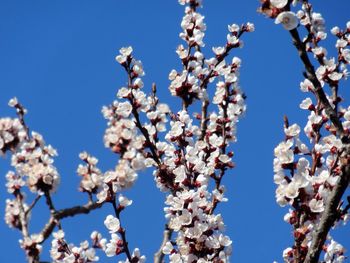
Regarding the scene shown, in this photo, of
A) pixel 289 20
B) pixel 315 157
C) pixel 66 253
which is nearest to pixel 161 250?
pixel 66 253

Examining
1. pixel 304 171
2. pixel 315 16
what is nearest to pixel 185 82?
pixel 315 16

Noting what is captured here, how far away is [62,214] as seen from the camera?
249 inches

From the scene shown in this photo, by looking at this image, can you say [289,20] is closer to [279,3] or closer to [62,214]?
[279,3]

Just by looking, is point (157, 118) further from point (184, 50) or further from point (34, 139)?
point (34, 139)

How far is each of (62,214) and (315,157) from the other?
3.98 meters

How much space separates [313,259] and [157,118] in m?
2.19

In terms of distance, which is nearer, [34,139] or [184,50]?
[184,50]

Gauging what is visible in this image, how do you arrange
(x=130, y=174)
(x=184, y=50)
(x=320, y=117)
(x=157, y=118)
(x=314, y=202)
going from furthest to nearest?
(x=130, y=174)
(x=184, y=50)
(x=157, y=118)
(x=320, y=117)
(x=314, y=202)

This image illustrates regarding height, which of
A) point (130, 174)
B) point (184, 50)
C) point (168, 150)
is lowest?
point (168, 150)

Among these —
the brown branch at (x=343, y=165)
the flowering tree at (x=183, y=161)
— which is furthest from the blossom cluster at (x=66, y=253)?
the brown branch at (x=343, y=165)

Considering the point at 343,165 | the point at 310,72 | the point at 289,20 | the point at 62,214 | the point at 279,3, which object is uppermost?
the point at 62,214

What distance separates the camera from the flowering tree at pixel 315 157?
7.57 feet

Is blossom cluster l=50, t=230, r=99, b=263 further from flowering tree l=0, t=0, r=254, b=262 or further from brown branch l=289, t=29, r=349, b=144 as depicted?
brown branch l=289, t=29, r=349, b=144

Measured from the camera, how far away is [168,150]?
3.99 m
